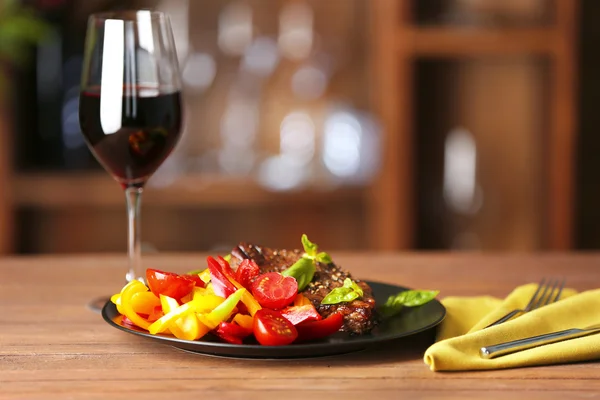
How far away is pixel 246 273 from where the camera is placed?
2.80 ft

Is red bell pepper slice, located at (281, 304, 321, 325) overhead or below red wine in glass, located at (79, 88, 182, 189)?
below

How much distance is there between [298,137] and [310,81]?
18 cm

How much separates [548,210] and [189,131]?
3.64 ft

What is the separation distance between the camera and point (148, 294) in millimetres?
846

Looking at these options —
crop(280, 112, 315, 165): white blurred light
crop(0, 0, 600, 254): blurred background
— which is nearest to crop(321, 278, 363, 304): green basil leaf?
crop(0, 0, 600, 254): blurred background

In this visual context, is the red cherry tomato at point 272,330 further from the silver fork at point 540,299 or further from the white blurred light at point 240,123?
the white blurred light at point 240,123

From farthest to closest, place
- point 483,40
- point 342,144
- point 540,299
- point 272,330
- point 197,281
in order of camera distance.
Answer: point 342,144 → point 483,40 → point 540,299 → point 197,281 → point 272,330

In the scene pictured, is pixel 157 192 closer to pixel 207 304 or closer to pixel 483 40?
pixel 483 40

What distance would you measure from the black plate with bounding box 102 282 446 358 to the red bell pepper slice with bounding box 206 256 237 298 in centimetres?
4

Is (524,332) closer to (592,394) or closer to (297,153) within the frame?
(592,394)

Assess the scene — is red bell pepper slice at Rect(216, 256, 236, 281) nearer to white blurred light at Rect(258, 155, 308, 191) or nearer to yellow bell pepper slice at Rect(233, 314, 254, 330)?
yellow bell pepper slice at Rect(233, 314, 254, 330)

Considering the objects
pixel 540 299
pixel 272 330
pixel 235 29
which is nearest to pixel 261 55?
pixel 235 29

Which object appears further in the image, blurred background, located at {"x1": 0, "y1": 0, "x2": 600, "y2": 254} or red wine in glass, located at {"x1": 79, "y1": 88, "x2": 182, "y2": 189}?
blurred background, located at {"x1": 0, "y1": 0, "x2": 600, "y2": 254}

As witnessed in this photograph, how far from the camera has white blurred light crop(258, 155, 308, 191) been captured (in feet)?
8.35
